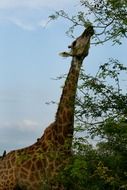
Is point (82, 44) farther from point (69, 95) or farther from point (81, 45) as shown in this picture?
point (69, 95)

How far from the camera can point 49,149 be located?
1321 centimetres

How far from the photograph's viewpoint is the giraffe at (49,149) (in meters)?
13.2

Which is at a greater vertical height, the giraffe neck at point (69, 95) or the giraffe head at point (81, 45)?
the giraffe head at point (81, 45)

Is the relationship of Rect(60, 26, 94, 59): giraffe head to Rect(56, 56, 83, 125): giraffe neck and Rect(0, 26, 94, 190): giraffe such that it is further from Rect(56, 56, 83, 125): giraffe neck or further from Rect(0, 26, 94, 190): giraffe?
Rect(56, 56, 83, 125): giraffe neck

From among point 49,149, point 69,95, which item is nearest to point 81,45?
point 69,95

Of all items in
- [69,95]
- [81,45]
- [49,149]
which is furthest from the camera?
[69,95]

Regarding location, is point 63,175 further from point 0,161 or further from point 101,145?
point 0,161

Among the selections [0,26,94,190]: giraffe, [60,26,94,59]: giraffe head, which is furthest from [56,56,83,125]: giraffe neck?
[60,26,94,59]: giraffe head

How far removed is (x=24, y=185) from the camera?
13492mm

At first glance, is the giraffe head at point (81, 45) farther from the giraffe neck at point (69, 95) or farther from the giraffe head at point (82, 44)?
the giraffe neck at point (69, 95)

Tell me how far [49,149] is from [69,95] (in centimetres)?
125

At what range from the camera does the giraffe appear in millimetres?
13219

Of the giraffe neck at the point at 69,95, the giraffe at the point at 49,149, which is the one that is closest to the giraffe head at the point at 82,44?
the giraffe at the point at 49,149

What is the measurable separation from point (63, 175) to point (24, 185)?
199 centimetres
